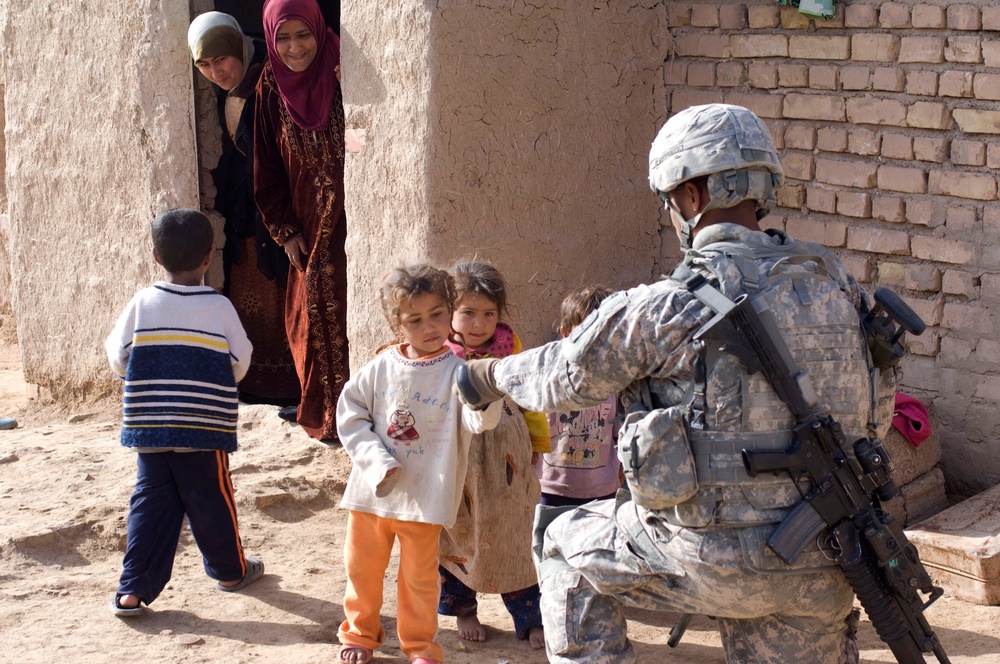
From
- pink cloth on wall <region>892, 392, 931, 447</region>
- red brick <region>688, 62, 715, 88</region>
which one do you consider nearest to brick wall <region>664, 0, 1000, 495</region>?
red brick <region>688, 62, 715, 88</region>

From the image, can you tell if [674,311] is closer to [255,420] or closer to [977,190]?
[977,190]

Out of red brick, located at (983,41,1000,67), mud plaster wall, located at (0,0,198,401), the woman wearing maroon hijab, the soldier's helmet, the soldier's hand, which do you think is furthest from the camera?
mud plaster wall, located at (0,0,198,401)

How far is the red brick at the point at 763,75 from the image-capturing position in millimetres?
4766

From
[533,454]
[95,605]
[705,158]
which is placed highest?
[705,158]

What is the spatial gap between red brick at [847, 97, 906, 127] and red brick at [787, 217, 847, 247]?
0.43 m

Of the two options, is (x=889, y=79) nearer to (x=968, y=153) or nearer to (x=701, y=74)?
(x=968, y=153)

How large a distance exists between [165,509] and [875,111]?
311cm

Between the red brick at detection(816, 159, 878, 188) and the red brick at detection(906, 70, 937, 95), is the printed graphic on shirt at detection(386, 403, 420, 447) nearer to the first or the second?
the red brick at detection(816, 159, 878, 188)

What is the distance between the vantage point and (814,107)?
4.66m

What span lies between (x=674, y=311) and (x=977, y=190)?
2.47 metres

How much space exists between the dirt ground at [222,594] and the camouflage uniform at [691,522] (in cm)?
99

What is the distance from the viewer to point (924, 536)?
389cm

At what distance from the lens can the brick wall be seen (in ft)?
14.2

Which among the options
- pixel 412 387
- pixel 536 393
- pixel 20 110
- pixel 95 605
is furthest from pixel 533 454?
pixel 20 110
